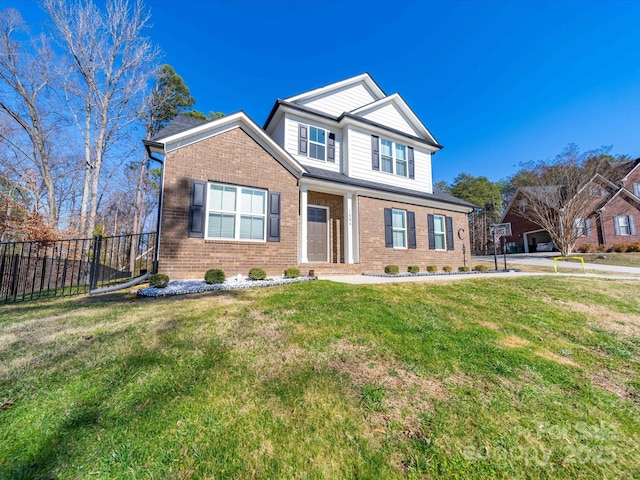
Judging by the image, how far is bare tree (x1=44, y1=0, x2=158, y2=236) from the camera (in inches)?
525

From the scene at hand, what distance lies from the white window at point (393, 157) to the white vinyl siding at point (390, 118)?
101cm

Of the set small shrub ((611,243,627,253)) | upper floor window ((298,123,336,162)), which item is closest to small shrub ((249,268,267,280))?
upper floor window ((298,123,336,162))

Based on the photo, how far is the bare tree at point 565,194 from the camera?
63.1 ft

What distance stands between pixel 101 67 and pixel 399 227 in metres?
17.3

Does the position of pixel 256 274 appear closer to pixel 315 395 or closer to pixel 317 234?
pixel 317 234

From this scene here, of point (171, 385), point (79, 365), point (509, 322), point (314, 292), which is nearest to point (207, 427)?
point (171, 385)

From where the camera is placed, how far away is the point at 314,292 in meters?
5.61

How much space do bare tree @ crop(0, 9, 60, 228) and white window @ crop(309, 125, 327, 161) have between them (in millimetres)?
13374

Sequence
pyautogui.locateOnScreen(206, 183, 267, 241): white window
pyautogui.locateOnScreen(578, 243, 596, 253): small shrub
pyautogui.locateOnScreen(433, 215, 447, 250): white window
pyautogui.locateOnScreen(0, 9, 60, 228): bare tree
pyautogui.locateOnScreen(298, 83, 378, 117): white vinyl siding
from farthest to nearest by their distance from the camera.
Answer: pyautogui.locateOnScreen(578, 243, 596, 253): small shrub → pyautogui.locateOnScreen(0, 9, 60, 228): bare tree → pyautogui.locateOnScreen(433, 215, 447, 250): white window → pyautogui.locateOnScreen(298, 83, 378, 117): white vinyl siding → pyautogui.locateOnScreen(206, 183, 267, 241): white window

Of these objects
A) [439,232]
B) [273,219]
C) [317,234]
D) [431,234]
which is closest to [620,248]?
[439,232]

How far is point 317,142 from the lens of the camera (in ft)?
36.8

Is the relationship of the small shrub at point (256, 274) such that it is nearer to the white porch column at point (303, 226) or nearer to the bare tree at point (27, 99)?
the white porch column at point (303, 226)

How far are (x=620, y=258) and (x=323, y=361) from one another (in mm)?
23212

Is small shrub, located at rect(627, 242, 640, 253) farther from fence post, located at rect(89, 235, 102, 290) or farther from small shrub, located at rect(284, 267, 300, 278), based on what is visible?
fence post, located at rect(89, 235, 102, 290)
